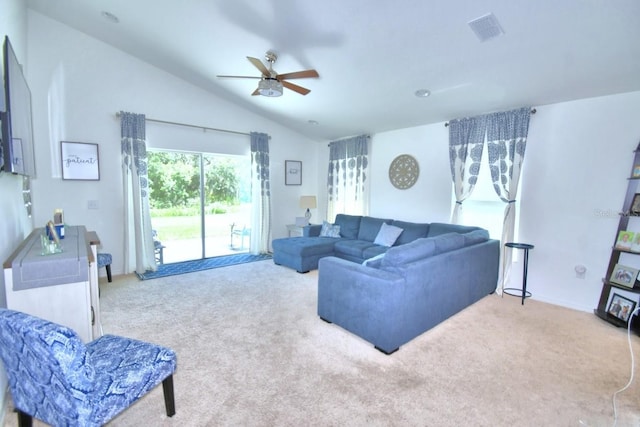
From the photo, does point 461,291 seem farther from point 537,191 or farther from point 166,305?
point 166,305

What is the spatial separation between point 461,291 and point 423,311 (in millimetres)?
787

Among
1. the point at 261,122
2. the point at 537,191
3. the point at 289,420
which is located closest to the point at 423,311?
the point at 289,420

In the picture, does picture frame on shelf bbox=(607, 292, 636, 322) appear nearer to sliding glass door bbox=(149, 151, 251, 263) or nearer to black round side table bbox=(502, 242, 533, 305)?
black round side table bbox=(502, 242, 533, 305)

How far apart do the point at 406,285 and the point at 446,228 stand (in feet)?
7.05

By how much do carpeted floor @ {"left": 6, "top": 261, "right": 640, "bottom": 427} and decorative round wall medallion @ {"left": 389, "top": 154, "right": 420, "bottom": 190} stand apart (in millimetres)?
2260

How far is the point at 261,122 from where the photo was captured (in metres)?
5.79

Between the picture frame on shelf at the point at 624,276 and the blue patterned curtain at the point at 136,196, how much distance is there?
19.5 feet

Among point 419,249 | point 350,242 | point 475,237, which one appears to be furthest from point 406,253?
point 350,242

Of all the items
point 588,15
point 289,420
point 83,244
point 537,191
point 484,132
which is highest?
point 588,15

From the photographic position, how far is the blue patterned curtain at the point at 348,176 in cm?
567

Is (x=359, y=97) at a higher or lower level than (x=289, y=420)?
higher

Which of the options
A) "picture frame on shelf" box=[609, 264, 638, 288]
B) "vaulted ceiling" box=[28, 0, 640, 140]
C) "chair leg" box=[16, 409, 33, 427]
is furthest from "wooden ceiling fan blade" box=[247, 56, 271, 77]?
"picture frame on shelf" box=[609, 264, 638, 288]

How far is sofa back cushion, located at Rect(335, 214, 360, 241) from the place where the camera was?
5.35 metres

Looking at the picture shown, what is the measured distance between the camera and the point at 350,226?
5.41 m
